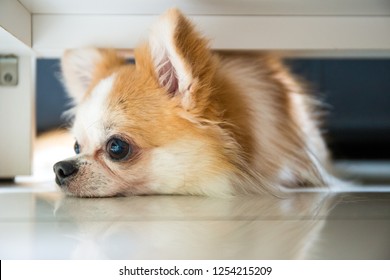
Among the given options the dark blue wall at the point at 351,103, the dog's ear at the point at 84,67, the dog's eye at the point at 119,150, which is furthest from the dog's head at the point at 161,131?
the dark blue wall at the point at 351,103

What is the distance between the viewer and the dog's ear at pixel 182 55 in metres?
1.28

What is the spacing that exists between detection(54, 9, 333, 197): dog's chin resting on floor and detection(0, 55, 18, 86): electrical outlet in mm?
387

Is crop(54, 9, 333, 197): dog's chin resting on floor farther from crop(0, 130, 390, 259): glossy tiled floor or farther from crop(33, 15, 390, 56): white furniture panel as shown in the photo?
crop(33, 15, 390, 56): white furniture panel

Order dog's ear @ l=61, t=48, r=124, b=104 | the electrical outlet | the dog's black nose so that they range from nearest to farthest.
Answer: the dog's black nose, dog's ear @ l=61, t=48, r=124, b=104, the electrical outlet

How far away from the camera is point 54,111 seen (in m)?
2.27

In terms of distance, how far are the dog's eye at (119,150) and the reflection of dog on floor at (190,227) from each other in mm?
104

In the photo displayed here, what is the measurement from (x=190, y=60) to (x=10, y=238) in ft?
2.07

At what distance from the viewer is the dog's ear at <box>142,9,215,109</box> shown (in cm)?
128

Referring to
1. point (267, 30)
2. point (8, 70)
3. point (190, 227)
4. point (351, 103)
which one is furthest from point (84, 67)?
point (351, 103)

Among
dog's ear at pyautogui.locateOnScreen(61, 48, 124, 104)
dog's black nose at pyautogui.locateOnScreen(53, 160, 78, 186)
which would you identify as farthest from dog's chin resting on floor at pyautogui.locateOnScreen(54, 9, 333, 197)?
dog's ear at pyautogui.locateOnScreen(61, 48, 124, 104)

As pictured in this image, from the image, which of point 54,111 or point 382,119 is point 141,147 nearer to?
point 54,111

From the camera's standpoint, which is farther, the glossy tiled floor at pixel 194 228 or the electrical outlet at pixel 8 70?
the electrical outlet at pixel 8 70

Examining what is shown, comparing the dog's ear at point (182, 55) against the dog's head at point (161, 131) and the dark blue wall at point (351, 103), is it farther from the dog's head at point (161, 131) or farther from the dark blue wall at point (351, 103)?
the dark blue wall at point (351, 103)

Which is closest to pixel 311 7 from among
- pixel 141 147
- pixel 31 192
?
pixel 141 147
